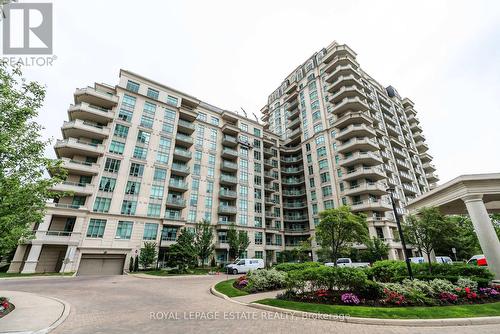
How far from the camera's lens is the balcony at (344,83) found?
50366 mm

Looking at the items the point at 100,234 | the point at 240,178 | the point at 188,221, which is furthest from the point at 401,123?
the point at 100,234

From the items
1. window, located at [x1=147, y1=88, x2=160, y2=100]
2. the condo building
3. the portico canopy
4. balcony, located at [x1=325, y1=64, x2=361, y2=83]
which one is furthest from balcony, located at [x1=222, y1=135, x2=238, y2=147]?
the portico canopy

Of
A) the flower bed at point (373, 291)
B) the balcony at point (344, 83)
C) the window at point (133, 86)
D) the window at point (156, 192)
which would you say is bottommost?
the flower bed at point (373, 291)

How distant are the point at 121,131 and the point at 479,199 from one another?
43374mm

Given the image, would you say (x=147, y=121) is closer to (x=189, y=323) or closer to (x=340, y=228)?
(x=340, y=228)

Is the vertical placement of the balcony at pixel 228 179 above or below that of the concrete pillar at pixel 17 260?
above

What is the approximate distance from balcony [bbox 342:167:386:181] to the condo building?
20 centimetres

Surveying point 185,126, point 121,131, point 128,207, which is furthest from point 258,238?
point 121,131

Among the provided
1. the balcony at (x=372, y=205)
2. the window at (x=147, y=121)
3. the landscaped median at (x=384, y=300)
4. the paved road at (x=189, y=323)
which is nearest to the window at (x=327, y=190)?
the balcony at (x=372, y=205)

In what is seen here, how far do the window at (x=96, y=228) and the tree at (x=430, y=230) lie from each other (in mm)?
35968

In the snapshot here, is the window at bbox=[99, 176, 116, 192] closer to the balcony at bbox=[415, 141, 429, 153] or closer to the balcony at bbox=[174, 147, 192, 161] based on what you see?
the balcony at bbox=[174, 147, 192, 161]

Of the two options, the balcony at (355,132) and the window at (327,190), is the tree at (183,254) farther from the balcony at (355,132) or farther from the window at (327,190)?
the balcony at (355,132)

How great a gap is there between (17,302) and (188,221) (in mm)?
27966

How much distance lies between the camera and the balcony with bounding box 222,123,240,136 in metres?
48.9
